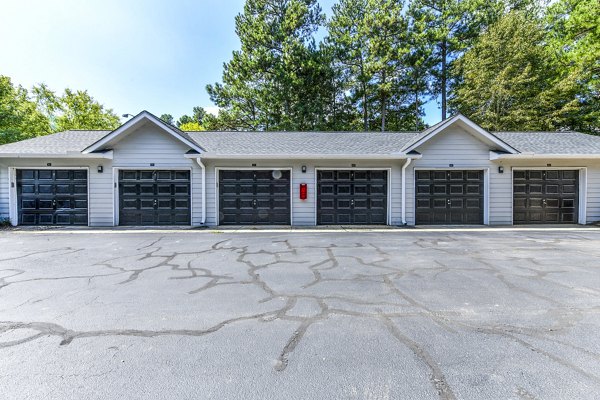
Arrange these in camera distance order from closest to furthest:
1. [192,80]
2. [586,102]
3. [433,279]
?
[433,279]
[586,102]
[192,80]

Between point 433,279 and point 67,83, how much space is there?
34392mm

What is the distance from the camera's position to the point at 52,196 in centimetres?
1000

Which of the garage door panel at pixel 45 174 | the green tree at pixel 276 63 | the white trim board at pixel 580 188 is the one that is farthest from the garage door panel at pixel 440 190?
the garage door panel at pixel 45 174

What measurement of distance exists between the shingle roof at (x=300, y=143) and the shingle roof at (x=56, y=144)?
4217mm

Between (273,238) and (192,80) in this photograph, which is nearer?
(273,238)

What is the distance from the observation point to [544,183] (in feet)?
34.3

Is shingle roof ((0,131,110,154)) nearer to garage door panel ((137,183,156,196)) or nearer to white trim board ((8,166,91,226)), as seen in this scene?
white trim board ((8,166,91,226))

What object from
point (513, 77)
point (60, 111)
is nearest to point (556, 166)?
point (513, 77)

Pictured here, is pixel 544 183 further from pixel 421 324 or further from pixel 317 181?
pixel 421 324

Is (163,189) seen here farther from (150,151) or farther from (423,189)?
(423,189)

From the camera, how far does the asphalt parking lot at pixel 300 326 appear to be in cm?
201

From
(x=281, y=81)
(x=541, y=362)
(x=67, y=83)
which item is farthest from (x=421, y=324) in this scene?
(x=67, y=83)

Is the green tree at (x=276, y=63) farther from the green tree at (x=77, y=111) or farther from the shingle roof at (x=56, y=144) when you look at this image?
the green tree at (x=77, y=111)

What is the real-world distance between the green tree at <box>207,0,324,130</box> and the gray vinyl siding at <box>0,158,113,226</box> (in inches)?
487
